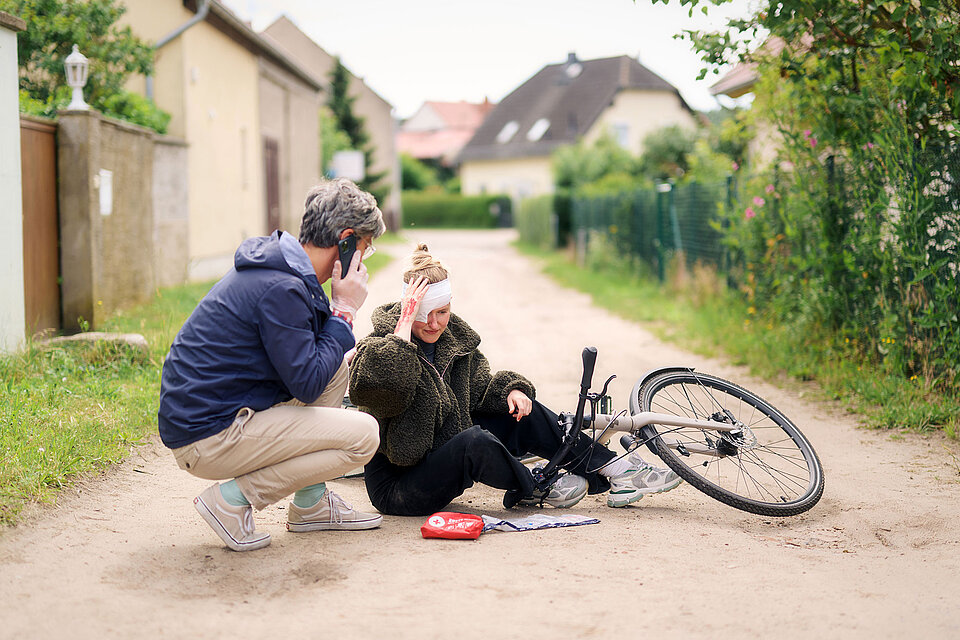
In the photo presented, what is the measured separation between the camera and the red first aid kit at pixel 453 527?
163 inches

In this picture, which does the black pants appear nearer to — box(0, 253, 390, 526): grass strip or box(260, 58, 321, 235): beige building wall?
box(0, 253, 390, 526): grass strip

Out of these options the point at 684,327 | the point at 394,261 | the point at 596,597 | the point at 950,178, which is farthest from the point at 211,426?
the point at 394,261

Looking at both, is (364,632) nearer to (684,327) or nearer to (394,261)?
(684,327)

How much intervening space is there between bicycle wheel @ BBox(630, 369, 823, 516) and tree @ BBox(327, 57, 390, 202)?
136 ft

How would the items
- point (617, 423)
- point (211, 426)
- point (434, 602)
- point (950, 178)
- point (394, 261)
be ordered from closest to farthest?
point (434, 602)
point (211, 426)
point (617, 423)
point (950, 178)
point (394, 261)

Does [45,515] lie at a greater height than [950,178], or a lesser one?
lesser

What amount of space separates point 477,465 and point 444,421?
0.29 meters

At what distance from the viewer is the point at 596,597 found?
3.46 meters

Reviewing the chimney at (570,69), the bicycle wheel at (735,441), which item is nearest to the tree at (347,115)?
the chimney at (570,69)

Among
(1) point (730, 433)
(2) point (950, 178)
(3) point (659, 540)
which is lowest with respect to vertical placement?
(3) point (659, 540)

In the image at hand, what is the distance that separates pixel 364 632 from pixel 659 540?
154cm

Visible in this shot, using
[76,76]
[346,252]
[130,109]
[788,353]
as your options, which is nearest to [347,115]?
[130,109]

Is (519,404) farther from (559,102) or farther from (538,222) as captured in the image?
(559,102)

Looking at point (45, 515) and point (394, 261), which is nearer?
point (45, 515)
